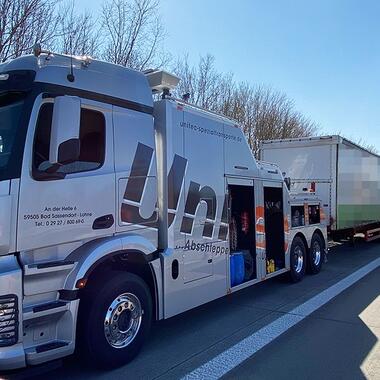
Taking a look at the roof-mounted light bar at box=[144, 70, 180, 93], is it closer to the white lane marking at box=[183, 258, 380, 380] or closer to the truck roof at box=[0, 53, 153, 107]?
the truck roof at box=[0, 53, 153, 107]

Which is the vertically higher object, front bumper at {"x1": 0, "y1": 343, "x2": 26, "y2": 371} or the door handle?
the door handle

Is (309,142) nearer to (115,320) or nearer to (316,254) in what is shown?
(316,254)

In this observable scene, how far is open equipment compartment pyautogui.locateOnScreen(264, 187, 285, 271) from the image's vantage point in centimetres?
880

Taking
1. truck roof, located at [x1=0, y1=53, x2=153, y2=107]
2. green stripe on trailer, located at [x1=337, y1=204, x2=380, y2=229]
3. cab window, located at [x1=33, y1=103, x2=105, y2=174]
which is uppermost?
truck roof, located at [x1=0, y1=53, x2=153, y2=107]

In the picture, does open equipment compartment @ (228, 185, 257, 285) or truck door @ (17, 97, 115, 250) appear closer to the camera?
truck door @ (17, 97, 115, 250)

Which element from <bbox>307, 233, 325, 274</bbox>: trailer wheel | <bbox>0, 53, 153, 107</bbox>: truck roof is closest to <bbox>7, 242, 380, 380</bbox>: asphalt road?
<bbox>307, 233, 325, 274</bbox>: trailer wheel

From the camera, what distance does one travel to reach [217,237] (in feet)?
21.5

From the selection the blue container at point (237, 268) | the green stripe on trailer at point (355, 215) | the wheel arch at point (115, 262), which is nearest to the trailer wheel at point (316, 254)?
the green stripe on trailer at point (355, 215)

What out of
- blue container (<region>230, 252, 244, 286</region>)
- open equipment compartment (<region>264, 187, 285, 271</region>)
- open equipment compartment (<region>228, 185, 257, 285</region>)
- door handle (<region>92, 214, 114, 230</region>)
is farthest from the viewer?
open equipment compartment (<region>264, 187, 285, 271</region>)

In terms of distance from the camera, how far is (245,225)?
25.7ft

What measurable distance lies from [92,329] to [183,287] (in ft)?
5.00

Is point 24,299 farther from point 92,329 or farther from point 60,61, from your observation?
point 60,61

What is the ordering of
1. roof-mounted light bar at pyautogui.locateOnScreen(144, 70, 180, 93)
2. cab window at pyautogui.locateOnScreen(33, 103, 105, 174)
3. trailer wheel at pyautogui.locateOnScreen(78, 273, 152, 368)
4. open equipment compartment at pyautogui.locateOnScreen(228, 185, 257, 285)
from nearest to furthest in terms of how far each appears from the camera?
cab window at pyautogui.locateOnScreen(33, 103, 105, 174) < trailer wheel at pyautogui.locateOnScreen(78, 273, 152, 368) < roof-mounted light bar at pyautogui.locateOnScreen(144, 70, 180, 93) < open equipment compartment at pyautogui.locateOnScreen(228, 185, 257, 285)

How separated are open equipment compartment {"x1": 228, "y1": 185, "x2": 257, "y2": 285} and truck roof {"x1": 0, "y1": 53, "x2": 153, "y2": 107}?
2.78 metres
